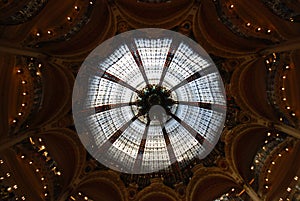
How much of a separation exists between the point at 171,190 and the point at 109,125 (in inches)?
272

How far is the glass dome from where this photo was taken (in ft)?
70.5

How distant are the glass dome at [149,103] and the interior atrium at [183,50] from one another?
685 millimetres

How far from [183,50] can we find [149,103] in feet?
16.1

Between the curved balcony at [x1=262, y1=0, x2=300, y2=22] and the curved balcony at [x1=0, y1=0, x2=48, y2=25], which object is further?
the curved balcony at [x1=262, y1=0, x2=300, y2=22]

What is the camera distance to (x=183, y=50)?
2247cm

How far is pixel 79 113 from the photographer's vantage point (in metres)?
21.3

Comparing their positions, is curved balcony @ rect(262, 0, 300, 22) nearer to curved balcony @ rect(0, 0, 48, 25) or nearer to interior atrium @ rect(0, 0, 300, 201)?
interior atrium @ rect(0, 0, 300, 201)

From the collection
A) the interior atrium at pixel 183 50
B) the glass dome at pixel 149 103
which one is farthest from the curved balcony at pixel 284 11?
the glass dome at pixel 149 103

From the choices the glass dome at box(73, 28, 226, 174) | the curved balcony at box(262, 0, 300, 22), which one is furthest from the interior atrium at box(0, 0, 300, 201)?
the glass dome at box(73, 28, 226, 174)

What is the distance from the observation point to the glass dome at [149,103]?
21.5m

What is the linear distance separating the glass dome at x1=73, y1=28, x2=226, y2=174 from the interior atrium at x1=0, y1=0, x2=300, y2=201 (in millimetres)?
685

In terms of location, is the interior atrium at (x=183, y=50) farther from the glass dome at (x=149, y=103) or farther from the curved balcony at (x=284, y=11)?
the glass dome at (x=149, y=103)

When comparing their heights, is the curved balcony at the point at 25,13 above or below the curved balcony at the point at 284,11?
above

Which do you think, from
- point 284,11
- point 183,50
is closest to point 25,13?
point 183,50
